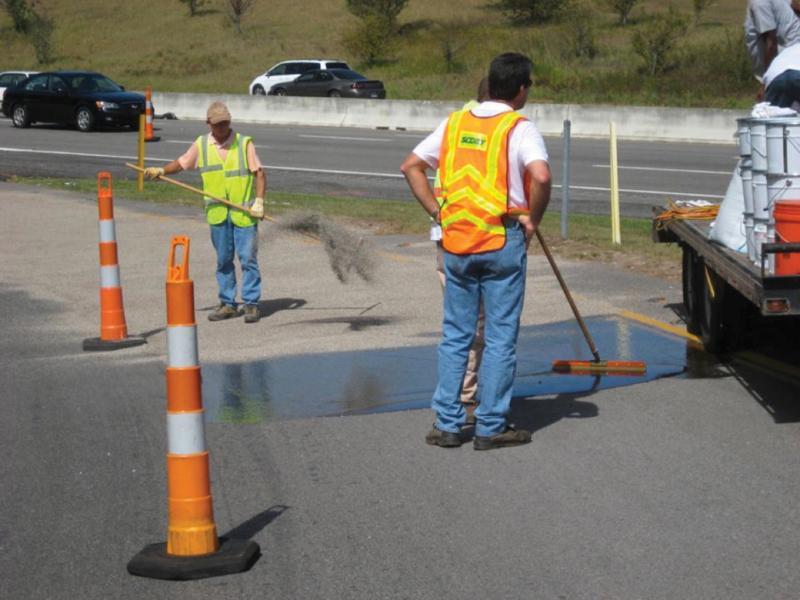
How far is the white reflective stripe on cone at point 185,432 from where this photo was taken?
4859 mm

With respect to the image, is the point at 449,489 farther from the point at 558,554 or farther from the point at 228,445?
the point at 228,445

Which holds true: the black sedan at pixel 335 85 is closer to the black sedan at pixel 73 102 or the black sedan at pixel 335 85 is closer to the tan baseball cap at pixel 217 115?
the black sedan at pixel 73 102

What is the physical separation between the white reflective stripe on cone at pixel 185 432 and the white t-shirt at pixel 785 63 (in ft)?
16.6

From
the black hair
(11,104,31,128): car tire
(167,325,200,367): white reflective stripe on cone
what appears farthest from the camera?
(11,104,31,128): car tire

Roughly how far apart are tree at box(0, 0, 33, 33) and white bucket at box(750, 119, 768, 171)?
248 ft

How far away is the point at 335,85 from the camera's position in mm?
42969

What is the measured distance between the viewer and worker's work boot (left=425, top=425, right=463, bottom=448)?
655cm

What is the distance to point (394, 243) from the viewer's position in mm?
14305

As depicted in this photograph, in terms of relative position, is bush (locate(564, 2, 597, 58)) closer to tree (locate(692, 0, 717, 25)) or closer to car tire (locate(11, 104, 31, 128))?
tree (locate(692, 0, 717, 25))

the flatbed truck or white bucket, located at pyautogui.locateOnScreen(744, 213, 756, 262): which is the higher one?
white bucket, located at pyautogui.locateOnScreen(744, 213, 756, 262)

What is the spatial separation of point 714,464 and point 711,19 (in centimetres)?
6092

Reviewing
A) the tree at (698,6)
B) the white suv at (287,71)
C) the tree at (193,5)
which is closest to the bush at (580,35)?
the tree at (698,6)

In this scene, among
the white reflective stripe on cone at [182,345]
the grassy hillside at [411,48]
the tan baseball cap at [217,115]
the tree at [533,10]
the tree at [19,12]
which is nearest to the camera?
the white reflective stripe on cone at [182,345]

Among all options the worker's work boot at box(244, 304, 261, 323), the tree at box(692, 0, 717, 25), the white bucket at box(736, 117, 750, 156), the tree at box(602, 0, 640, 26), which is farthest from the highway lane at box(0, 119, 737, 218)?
the tree at box(602, 0, 640, 26)
